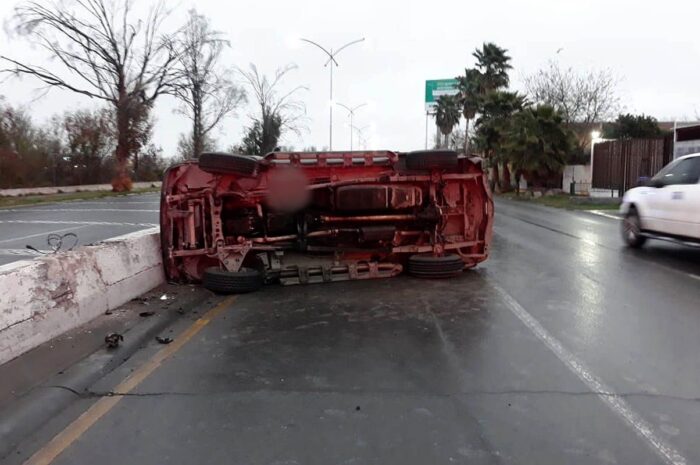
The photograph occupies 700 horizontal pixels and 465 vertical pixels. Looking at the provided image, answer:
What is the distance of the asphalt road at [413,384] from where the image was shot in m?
3.45

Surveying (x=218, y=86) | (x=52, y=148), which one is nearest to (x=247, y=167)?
(x=52, y=148)

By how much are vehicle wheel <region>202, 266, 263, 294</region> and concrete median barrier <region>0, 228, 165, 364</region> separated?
0.80 meters

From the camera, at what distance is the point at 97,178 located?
4525 cm

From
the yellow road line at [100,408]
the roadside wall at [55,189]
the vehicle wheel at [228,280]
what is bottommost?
the yellow road line at [100,408]

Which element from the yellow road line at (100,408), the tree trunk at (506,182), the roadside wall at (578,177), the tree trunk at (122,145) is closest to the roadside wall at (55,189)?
the tree trunk at (122,145)

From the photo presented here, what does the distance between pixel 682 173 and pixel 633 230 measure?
1.88 meters

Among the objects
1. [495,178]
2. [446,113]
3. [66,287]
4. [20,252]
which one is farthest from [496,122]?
[66,287]

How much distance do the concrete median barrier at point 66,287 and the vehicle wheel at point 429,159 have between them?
12.4ft

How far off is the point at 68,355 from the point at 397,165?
4.98 m

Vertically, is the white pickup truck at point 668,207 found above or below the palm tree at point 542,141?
below

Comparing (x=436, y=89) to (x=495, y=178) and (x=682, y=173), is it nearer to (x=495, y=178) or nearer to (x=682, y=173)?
(x=495, y=178)

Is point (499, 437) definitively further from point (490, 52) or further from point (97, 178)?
point (490, 52)

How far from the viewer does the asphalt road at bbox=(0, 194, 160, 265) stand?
42.7 feet

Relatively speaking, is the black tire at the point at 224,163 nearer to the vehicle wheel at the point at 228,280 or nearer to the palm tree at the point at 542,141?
the vehicle wheel at the point at 228,280
